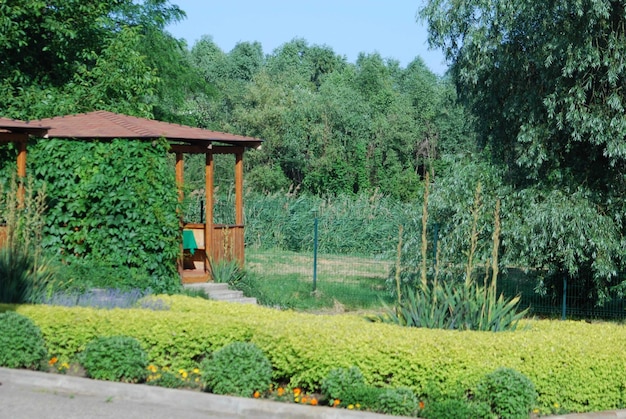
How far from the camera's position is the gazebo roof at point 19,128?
552 inches

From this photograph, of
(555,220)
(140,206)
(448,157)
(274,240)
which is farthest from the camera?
(274,240)

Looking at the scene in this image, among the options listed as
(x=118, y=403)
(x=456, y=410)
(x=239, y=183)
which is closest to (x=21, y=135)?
(x=239, y=183)

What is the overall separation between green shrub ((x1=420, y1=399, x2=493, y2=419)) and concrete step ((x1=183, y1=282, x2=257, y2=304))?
322 inches

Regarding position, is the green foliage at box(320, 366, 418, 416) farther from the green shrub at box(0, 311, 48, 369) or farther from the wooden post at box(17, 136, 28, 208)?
the wooden post at box(17, 136, 28, 208)

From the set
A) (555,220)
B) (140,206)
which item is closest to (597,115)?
(555,220)

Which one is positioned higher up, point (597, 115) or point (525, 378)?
point (597, 115)

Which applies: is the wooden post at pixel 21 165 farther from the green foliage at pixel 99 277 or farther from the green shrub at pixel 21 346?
the green shrub at pixel 21 346

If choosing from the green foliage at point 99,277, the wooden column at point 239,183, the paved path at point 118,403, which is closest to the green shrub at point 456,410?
the paved path at point 118,403

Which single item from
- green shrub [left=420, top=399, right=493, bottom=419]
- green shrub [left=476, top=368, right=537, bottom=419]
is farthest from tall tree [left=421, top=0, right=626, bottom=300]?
green shrub [left=420, top=399, right=493, bottom=419]

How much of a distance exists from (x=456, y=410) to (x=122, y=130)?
9.09m

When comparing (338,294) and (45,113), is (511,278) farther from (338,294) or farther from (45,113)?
(45,113)

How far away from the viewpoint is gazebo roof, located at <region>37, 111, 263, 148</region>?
15125 mm

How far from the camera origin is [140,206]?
1467 cm

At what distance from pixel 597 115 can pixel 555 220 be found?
1.90m
